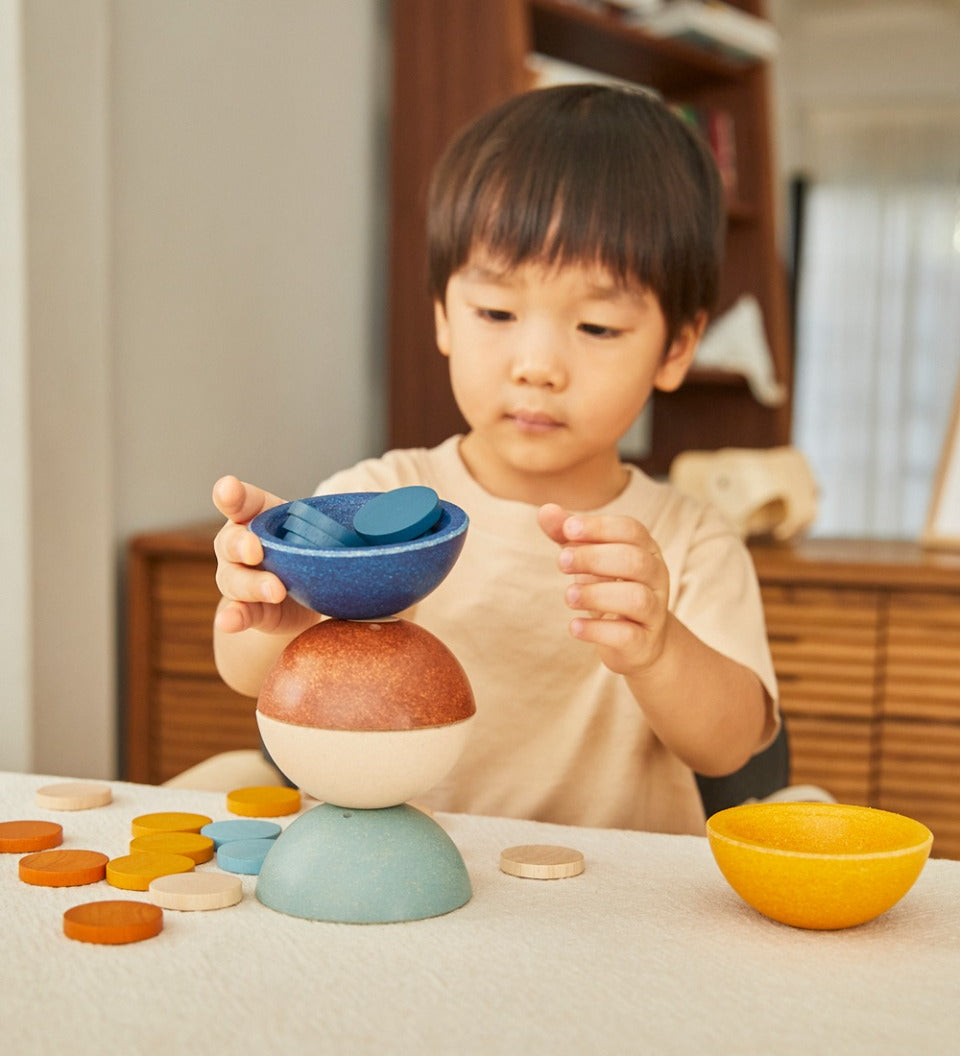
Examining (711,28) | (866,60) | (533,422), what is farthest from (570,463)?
(866,60)

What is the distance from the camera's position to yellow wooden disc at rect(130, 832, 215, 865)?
646 millimetres

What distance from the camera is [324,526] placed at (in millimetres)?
590

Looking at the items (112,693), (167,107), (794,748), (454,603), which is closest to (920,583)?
(794,748)

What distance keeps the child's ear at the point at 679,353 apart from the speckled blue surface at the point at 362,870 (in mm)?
570

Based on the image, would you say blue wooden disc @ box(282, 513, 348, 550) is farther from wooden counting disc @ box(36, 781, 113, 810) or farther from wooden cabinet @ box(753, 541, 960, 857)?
wooden cabinet @ box(753, 541, 960, 857)

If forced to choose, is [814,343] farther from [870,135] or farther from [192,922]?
[192,922]

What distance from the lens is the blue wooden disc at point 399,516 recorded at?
576mm

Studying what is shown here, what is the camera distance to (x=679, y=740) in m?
0.87

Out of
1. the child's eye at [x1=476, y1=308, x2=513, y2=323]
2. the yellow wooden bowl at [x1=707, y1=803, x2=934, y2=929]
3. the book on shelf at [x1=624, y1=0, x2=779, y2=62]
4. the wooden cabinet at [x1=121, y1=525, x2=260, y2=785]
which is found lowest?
the wooden cabinet at [x1=121, y1=525, x2=260, y2=785]

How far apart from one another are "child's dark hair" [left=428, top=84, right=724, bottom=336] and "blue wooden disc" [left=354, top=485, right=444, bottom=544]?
0.40 m

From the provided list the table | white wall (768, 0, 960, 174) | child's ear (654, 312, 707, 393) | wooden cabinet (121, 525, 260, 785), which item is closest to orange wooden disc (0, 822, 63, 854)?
the table

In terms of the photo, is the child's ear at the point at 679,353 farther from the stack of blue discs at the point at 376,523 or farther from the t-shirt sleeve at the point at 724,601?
the stack of blue discs at the point at 376,523

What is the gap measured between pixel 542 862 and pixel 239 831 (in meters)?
0.17

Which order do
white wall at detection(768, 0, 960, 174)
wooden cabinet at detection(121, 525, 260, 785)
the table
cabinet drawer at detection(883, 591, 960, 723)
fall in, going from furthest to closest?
white wall at detection(768, 0, 960, 174) < cabinet drawer at detection(883, 591, 960, 723) < wooden cabinet at detection(121, 525, 260, 785) < the table
